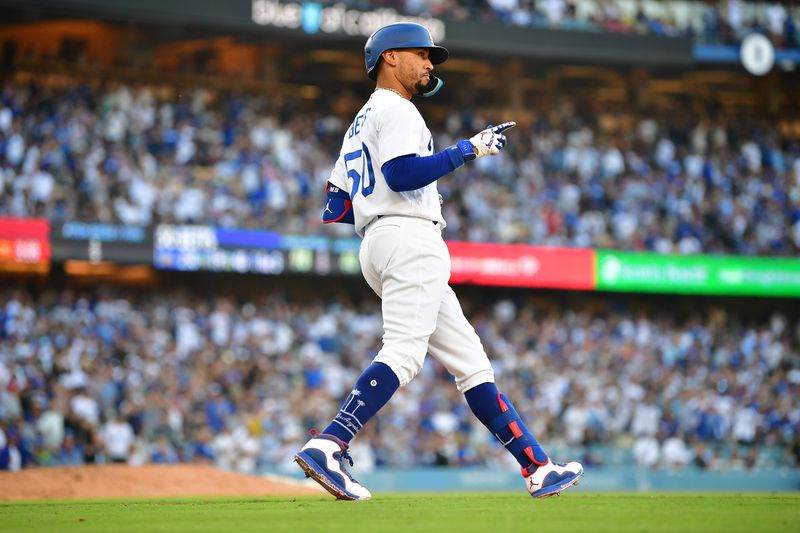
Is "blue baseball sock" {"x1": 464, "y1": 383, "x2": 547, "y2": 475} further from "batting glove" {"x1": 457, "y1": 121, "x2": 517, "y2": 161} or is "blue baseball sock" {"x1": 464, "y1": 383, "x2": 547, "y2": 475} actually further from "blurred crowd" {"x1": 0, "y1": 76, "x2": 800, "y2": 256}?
"blurred crowd" {"x1": 0, "y1": 76, "x2": 800, "y2": 256}

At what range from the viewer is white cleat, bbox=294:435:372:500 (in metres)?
5.62

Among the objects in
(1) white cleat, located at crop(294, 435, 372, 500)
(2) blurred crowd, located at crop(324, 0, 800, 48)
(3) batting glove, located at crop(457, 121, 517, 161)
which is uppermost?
(2) blurred crowd, located at crop(324, 0, 800, 48)

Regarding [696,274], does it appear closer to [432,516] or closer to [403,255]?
[403,255]

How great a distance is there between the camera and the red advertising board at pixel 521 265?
2209 centimetres

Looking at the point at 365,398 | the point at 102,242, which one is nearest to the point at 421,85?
the point at 365,398

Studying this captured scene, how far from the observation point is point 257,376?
1922 cm

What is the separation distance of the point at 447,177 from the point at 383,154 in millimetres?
17532

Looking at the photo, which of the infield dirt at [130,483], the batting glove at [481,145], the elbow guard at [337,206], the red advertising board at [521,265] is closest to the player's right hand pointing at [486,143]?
the batting glove at [481,145]

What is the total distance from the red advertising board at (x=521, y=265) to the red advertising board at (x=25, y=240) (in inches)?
276

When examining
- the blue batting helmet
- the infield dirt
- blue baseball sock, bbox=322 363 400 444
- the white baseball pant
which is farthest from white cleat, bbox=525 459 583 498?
the infield dirt

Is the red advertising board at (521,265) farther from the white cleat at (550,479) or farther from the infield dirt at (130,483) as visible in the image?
the white cleat at (550,479)

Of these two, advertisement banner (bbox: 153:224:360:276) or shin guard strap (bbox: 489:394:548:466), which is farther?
advertisement banner (bbox: 153:224:360:276)

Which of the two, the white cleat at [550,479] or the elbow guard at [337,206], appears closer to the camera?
the white cleat at [550,479]

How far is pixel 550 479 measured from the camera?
6.02 metres
